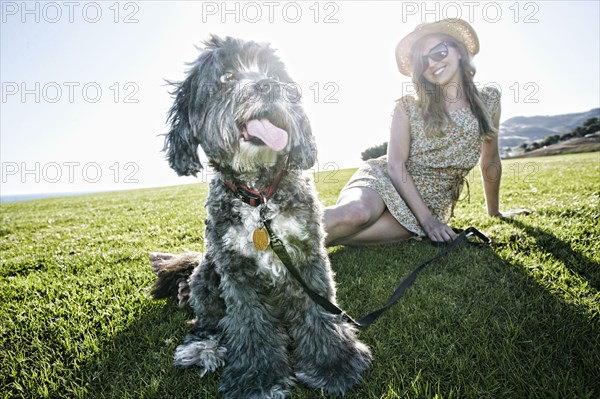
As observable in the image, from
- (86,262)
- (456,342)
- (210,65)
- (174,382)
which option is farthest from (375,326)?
(86,262)

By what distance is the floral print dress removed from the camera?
176 inches

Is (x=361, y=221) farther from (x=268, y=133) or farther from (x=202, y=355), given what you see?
(x=202, y=355)

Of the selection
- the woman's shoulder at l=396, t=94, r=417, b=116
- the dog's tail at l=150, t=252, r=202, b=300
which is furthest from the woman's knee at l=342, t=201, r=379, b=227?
the dog's tail at l=150, t=252, r=202, b=300

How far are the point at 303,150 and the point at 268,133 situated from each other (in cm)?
35

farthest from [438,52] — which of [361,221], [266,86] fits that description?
[266,86]

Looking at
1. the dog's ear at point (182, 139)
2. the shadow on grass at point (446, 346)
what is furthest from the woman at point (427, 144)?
the dog's ear at point (182, 139)

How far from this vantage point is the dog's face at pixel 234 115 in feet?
7.80

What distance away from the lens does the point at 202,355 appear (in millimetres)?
2393

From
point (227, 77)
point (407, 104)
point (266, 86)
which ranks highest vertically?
point (407, 104)

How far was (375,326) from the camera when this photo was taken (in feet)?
8.61

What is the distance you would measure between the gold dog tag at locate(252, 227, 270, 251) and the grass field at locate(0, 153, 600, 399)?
1012mm

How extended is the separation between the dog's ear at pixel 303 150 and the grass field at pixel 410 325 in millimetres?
1489

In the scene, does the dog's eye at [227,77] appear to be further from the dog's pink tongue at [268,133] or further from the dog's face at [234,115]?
the dog's pink tongue at [268,133]

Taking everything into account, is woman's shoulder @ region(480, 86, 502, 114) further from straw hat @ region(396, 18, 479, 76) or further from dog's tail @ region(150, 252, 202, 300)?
dog's tail @ region(150, 252, 202, 300)
